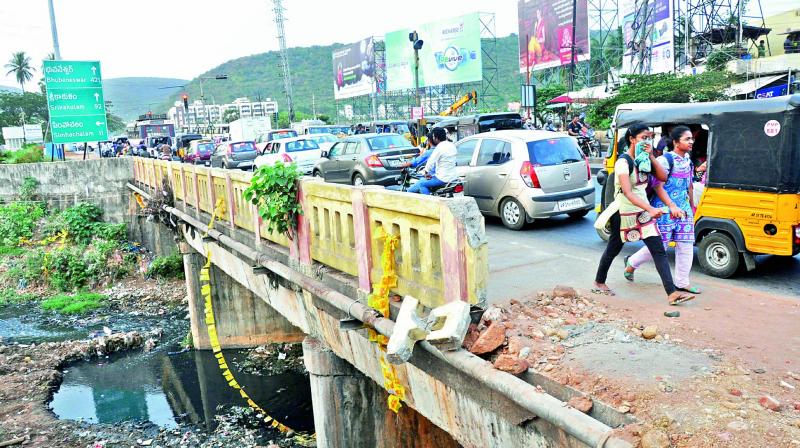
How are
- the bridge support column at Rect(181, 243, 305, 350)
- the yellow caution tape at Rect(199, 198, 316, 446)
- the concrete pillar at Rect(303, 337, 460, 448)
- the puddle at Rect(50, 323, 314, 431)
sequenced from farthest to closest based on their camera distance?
the bridge support column at Rect(181, 243, 305, 350), the puddle at Rect(50, 323, 314, 431), the yellow caution tape at Rect(199, 198, 316, 446), the concrete pillar at Rect(303, 337, 460, 448)

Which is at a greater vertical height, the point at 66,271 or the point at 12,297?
the point at 66,271

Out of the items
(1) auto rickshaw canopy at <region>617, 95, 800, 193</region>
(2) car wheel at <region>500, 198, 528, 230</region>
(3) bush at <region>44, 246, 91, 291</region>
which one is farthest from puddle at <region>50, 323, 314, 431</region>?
(1) auto rickshaw canopy at <region>617, 95, 800, 193</region>

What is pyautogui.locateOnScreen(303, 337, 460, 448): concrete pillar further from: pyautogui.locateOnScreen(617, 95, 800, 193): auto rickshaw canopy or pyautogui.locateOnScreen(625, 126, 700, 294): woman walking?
pyautogui.locateOnScreen(617, 95, 800, 193): auto rickshaw canopy

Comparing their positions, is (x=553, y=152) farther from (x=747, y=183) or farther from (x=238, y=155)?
(x=238, y=155)

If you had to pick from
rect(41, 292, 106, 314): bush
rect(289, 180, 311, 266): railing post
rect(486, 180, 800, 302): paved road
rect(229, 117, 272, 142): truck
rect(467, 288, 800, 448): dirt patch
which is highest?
rect(229, 117, 272, 142): truck

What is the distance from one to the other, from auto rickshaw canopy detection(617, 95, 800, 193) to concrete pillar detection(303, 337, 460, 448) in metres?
3.91

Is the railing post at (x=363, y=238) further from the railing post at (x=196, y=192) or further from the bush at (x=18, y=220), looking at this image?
the bush at (x=18, y=220)

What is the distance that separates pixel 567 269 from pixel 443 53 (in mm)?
40548

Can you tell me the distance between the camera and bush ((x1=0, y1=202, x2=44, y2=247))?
2173 cm

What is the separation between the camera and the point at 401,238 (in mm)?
4805

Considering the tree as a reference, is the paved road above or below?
below

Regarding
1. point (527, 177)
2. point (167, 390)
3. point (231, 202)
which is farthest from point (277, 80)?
point (527, 177)

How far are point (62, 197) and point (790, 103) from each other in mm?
22806

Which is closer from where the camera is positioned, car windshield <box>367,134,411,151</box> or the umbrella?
car windshield <box>367,134,411,151</box>
